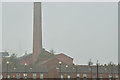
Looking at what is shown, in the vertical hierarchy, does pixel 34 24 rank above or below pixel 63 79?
above

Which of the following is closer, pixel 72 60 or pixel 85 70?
pixel 85 70

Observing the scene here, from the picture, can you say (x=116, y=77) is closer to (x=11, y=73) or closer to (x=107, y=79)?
(x=107, y=79)

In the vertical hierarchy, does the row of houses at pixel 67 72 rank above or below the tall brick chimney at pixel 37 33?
below

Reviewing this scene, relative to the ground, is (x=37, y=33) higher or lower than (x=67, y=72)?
higher

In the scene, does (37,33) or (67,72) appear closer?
(67,72)

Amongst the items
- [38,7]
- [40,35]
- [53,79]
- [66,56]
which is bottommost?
[53,79]

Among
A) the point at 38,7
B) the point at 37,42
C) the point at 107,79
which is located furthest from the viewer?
the point at 38,7

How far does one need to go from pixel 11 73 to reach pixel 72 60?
24.5 meters

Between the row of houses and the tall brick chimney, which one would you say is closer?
the row of houses

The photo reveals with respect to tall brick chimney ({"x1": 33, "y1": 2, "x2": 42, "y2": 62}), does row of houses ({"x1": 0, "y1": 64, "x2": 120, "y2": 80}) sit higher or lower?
lower

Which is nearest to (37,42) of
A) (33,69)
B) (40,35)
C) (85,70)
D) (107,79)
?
(40,35)

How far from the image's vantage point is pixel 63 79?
5259cm

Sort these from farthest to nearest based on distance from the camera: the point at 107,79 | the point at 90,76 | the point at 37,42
→ the point at 37,42, the point at 90,76, the point at 107,79

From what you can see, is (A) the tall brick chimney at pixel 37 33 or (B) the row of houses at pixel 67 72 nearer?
(B) the row of houses at pixel 67 72
